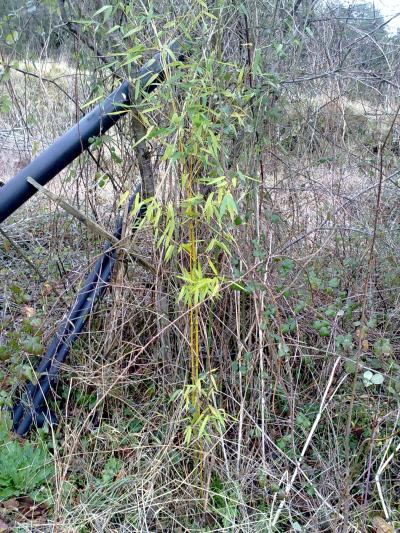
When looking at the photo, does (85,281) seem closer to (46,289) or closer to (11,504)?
(46,289)

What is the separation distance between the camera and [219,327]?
2.44 meters

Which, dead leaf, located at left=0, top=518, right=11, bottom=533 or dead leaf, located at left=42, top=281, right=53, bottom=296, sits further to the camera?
dead leaf, located at left=42, top=281, right=53, bottom=296

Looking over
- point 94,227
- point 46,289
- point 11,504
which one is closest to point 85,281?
point 46,289

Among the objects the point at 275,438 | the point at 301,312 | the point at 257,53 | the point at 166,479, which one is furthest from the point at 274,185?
the point at 166,479

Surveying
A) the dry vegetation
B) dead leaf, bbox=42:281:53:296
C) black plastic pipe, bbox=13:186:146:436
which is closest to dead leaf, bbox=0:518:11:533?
the dry vegetation

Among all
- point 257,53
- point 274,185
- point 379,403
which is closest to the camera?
point 257,53

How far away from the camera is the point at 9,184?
6.79 ft

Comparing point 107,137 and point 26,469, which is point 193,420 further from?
point 107,137

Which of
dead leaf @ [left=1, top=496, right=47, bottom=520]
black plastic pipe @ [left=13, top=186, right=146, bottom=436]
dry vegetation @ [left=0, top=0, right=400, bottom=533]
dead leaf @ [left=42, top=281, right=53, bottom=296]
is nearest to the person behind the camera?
dry vegetation @ [left=0, top=0, right=400, bottom=533]

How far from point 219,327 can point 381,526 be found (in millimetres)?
1042

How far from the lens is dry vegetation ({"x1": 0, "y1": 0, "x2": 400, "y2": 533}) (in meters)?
2.04

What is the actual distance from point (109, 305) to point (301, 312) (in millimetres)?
974

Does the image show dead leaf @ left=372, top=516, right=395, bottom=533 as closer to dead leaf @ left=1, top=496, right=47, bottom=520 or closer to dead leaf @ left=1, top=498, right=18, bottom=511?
dead leaf @ left=1, top=496, right=47, bottom=520

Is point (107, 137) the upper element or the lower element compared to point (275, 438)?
upper
